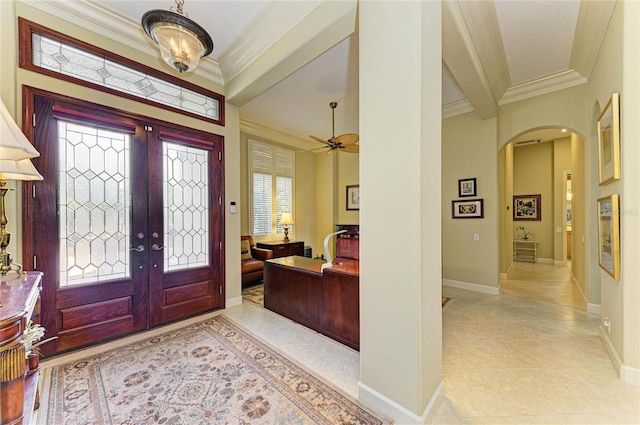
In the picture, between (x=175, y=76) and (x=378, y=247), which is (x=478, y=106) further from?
(x=175, y=76)

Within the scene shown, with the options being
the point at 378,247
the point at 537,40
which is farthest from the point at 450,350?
the point at 537,40

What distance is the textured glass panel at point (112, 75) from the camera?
7.86 ft

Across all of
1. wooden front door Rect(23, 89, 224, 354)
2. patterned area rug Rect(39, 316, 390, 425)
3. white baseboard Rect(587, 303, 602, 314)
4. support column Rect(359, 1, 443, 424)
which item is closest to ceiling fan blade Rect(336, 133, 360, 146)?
wooden front door Rect(23, 89, 224, 354)

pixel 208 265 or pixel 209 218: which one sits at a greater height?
pixel 209 218

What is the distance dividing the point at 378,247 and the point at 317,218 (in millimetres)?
5792

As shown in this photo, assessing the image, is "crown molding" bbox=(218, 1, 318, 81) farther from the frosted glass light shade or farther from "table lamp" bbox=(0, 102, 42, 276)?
"table lamp" bbox=(0, 102, 42, 276)

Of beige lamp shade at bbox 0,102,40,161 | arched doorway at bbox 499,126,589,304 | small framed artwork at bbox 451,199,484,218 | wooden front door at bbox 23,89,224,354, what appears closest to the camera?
beige lamp shade at bbox 0,102,40,161

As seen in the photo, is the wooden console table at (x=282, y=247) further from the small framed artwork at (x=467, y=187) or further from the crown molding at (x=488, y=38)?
the crown molding at (x=488, y=38)

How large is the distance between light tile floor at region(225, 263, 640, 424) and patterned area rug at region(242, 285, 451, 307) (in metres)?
0.18

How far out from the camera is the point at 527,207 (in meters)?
7.26

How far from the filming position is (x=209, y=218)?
11.6ft

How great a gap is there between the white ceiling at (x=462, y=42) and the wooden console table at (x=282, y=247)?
3.05 metres

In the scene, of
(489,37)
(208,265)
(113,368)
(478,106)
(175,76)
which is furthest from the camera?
(478,106)

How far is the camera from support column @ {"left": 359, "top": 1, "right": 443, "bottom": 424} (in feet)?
5.04
